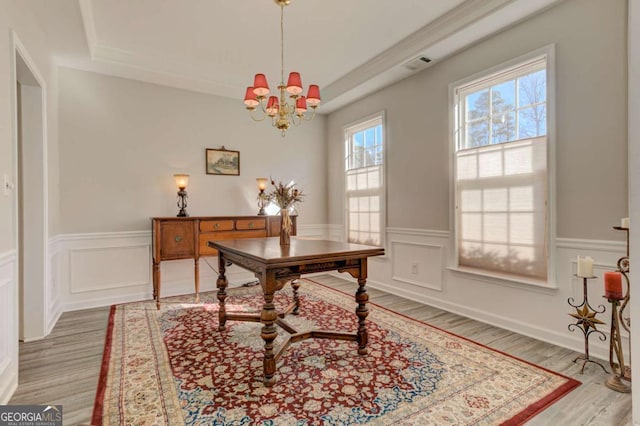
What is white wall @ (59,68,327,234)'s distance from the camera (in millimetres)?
3686

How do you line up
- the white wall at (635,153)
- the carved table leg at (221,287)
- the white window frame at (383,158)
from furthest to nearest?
the white window frame at (383,158) → the carved table leg at (221,287) → the white wall at (635,153)

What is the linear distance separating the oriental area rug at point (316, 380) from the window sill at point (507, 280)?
0.69 meters

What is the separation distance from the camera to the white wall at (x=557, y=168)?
2.34 metres

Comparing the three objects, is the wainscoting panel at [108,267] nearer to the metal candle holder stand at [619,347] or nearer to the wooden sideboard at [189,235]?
the wooden sideboard at [189,235]

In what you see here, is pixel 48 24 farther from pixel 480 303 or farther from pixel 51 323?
pixel 480 303

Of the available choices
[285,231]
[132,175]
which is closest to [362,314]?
[285,231]

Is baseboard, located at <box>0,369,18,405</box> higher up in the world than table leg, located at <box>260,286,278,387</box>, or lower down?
lower down

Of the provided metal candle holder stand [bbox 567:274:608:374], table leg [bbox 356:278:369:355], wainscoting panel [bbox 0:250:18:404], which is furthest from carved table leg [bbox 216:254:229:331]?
metal candle holder stand [bbox 567:274:608:374]

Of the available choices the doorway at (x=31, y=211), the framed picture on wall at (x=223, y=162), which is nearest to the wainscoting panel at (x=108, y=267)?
the doorway at (x=31, y=211)

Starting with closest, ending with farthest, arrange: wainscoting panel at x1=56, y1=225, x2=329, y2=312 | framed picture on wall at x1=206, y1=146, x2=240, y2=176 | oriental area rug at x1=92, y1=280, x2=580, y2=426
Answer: oriental area rug at x1=92, y1=280, x2=580, y2=426
wainscoting panel at x1=56, y1=225, x2=329, y2=312
framed picture on wall at x1=206, y1=146, x2=240, y2=176

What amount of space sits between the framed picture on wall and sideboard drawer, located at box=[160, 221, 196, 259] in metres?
0.97

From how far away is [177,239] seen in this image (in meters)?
3.76

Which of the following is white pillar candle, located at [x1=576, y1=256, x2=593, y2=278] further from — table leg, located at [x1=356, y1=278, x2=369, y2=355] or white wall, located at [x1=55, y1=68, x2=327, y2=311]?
white wall, located at [x1=55, y1=68, x2=327, y2=311]

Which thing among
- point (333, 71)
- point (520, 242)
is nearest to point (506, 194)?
point (520, 242)
